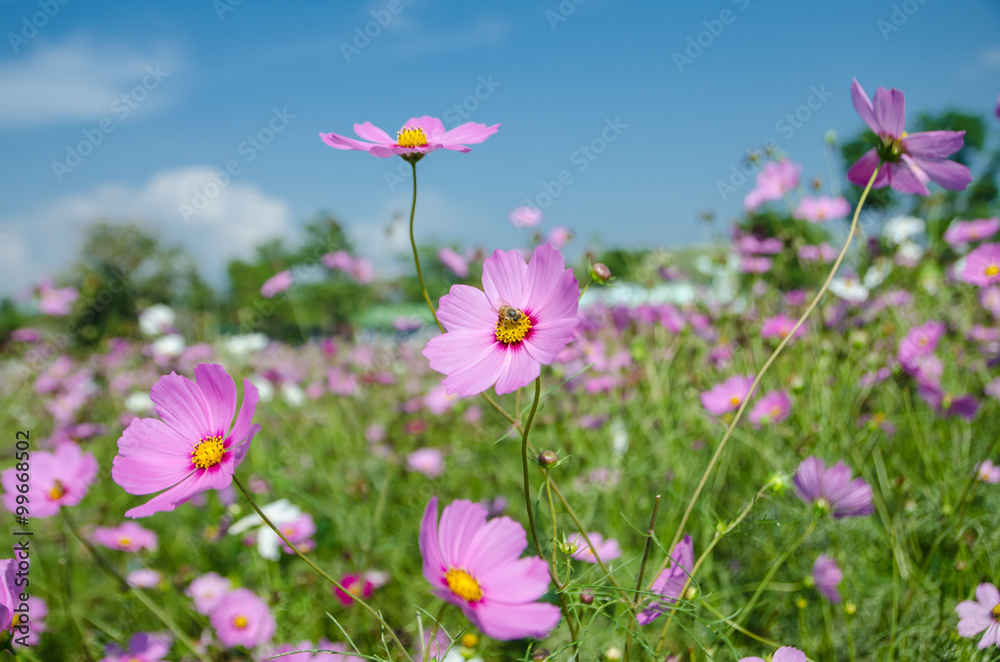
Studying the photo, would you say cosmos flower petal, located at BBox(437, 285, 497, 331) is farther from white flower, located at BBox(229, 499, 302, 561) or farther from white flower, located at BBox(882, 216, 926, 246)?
white flower, located at BBox(882, 216, 926, 246)

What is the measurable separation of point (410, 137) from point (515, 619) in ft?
1.47

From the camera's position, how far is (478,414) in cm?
216

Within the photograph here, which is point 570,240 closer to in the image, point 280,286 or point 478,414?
point 478,414

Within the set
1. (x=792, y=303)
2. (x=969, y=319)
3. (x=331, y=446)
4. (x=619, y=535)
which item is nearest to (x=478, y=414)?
(x=331, y=446)

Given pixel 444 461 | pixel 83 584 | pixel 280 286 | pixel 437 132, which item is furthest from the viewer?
pixel 444 461

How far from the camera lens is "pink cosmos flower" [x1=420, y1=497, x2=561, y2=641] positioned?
404mm

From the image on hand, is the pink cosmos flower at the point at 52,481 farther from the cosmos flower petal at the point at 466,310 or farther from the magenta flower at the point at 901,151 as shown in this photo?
the magenta flower at the point at 901,151

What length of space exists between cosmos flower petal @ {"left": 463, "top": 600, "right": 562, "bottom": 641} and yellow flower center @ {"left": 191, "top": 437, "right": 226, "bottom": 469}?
265mm

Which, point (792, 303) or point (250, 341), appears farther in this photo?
point (250, 341)

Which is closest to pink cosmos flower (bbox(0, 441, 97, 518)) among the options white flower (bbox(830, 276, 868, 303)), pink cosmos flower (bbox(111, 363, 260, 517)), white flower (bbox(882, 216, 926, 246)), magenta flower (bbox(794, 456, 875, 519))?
pink cosmos flower (bbox(111, 363, 260, 517))

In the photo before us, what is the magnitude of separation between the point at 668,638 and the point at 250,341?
2275 millimetres

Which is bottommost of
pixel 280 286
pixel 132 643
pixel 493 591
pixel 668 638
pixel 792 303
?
pixel 668 638

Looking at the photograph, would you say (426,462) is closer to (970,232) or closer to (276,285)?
(276,285)

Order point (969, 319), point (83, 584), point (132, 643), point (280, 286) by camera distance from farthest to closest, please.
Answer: point (969, 319) → point (83, 584) → point (280, 286) → point (132, 643)
